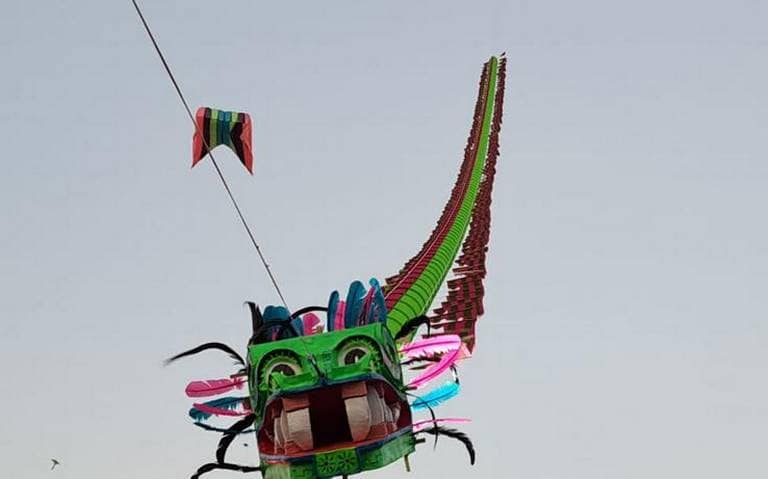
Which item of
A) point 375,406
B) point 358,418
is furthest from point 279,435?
point 375,406

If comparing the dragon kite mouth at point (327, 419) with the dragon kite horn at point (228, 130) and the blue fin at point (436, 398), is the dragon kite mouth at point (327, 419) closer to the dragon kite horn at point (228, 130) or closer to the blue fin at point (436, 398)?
the blue fin at point (436, 398)

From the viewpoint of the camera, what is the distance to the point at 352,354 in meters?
15.6

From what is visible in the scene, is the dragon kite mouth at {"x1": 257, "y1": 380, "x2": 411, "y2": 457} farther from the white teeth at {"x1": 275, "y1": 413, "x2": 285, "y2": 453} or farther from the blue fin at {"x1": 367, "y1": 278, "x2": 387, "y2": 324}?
the blue fin at {"x1": 367, "y1": 278, "x2": 387, "y2": 324}

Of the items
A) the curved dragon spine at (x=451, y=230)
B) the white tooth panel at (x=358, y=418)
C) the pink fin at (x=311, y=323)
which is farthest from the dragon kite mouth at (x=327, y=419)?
the curved dragon spine at (x=451, y=230)

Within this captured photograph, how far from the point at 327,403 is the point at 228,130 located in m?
4.09

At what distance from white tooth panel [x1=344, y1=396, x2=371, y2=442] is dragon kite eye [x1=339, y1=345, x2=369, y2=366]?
2.30 ft

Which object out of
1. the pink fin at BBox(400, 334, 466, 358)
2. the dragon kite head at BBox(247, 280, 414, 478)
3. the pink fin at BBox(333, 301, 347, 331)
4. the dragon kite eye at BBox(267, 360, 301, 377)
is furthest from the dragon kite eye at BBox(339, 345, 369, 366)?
the pink fin at BBox(400, 334, 466, 358)

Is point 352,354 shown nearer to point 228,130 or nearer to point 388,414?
point 388,414

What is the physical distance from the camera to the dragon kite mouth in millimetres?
14984

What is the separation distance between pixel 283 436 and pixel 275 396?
564mm

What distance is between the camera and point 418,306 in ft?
86.2

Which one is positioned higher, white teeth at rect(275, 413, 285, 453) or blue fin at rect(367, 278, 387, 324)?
blue fin at rect(367, 278, 387, 324)

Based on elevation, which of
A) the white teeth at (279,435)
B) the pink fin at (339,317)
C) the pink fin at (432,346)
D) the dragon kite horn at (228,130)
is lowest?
the white teeth at (279,435)

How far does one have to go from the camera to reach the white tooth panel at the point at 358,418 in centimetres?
1498
